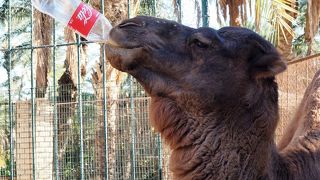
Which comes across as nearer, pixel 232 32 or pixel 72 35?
pixel 232 32

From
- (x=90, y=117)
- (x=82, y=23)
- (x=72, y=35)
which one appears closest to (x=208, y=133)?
(x=82, y=23)

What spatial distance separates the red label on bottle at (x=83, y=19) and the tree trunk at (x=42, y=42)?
10509 millimetres

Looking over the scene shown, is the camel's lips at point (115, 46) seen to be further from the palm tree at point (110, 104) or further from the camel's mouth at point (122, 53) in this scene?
the palm tree at point (110, 104)

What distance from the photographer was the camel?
3.37 meters

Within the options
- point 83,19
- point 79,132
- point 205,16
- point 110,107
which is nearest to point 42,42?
point 110,107

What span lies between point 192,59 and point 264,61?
1.43 ft

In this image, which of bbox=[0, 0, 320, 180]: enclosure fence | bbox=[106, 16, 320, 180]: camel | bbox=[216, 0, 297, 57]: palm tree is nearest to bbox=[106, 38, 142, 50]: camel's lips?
bbox=[106, 16, 320, 180]: camel

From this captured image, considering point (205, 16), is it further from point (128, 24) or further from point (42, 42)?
point (42, 42)

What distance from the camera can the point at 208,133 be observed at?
11.2 ft

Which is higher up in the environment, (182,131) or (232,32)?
(232,32)

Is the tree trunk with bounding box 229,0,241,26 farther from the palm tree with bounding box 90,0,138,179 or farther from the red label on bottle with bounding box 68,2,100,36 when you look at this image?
the red label on bottle with bounding box 68,2,100,36

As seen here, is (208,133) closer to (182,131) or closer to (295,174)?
(182,131)

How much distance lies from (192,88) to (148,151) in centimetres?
652

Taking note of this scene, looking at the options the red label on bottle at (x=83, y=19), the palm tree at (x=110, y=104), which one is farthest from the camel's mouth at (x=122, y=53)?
the palm tree at (x=110, y=104)
